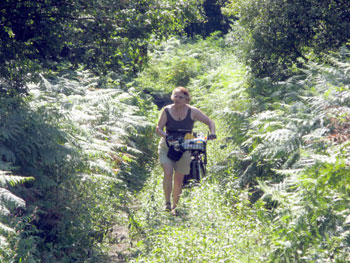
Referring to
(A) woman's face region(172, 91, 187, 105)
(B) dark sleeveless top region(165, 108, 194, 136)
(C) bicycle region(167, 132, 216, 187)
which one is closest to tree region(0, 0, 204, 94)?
(A) woman's face region(172, 91, 187, 105)

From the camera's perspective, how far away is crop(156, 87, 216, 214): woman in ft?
27.9

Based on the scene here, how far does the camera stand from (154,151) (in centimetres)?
1348

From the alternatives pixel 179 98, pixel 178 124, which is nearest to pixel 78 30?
pixel 179 98

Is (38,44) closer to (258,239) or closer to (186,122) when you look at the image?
(186,122)

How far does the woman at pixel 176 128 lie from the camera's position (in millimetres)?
8500

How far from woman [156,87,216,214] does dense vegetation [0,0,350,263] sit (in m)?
0.35

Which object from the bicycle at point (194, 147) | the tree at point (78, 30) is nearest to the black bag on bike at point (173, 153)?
the bicycle at point (194, 147)

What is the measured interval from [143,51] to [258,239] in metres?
5.81

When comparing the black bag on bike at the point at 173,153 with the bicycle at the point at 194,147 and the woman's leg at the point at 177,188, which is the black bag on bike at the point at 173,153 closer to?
the bicycle at the point at 194,147

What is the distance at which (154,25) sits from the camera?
1030cm

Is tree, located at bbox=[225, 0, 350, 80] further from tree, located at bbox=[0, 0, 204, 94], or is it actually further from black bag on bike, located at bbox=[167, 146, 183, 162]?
black bag on bike, located at bbox=[167, 146, 183, 162]

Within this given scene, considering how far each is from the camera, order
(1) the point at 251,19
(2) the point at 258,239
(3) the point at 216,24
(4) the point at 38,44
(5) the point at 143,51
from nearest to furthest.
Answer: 1. (2) the point at 258,239
2. (4) the point at 38,44
3. (5) the point at 143,51
4. (1) the point at 251,19
5. (3) the point at 216,24

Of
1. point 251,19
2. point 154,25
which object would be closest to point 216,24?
point 251,19

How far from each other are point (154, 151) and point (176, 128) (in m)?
4.88
